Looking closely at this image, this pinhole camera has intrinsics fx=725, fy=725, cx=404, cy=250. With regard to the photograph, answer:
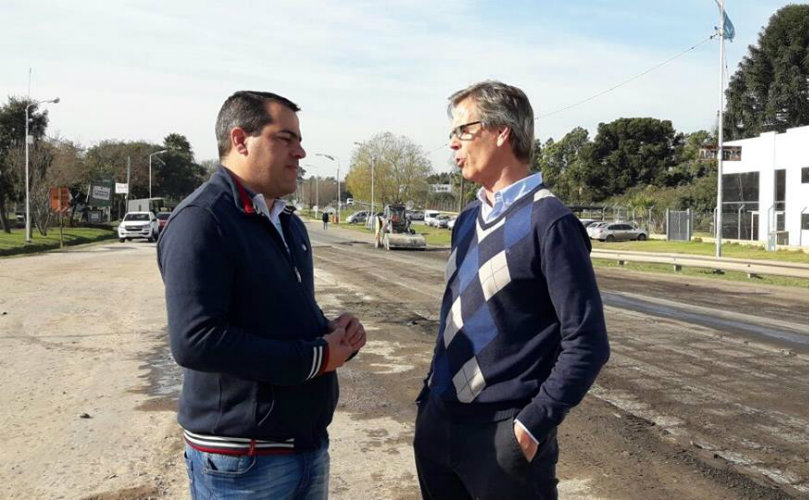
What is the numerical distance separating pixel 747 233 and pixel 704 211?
16.7 meters

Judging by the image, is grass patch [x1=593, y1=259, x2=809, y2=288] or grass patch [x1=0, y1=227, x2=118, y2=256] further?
grass patch [x1=0, y1=227, x2=118, y2=256]

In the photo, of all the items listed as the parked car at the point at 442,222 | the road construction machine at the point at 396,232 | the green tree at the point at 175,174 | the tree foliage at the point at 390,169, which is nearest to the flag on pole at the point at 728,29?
the road construction machine at the point at 396,232

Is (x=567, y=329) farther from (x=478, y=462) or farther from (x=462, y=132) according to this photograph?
(x=462, y=132)

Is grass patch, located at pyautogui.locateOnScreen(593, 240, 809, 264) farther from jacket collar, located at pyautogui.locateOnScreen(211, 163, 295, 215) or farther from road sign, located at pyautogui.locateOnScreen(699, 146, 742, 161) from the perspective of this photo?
jacket collar, located at pyautogui.locateOnScreen(211, 163, 295, 215)

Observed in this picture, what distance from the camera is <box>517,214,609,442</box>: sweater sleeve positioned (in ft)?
7.86

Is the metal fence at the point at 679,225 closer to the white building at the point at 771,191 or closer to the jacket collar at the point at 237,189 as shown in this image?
the white building at the point at 771,191

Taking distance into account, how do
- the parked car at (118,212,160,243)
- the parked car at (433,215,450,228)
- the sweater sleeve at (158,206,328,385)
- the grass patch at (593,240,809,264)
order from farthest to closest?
the parked car at (433,215,450,228) → the parked car at (118,212,160,243) → the grass patch at (593,240,809,264) → the sweater sleeve at (158,206,328,385)

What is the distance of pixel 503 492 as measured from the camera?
2.48m

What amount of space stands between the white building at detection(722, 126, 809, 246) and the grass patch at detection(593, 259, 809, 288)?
11596 mm

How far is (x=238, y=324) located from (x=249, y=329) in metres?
0.04

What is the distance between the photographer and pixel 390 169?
8312cm

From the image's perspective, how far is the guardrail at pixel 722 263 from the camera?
67.0ft

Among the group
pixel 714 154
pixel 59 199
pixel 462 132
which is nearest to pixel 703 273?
pixel 714 154

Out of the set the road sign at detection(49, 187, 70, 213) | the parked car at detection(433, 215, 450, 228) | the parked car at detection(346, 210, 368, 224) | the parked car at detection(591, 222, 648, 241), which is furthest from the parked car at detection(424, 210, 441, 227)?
the road sign at detection(49, 187, 70, 213)
